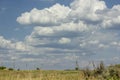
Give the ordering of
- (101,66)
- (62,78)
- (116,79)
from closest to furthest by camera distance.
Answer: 1. (116,79)
2. (62,78)
3. (101,66)

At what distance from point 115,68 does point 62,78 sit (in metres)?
5.12

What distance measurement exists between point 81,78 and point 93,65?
2.69 m

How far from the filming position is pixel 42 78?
30.2 meters

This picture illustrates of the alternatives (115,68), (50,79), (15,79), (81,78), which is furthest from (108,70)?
(15,79)

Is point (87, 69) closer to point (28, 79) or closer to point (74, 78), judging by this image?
point (74, 78)

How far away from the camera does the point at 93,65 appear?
32.5 meters

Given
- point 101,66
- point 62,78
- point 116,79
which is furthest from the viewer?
point 101,66

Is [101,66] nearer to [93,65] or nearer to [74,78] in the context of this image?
[93,65]

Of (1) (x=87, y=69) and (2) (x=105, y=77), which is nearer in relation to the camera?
(2) (x=105, y=77)

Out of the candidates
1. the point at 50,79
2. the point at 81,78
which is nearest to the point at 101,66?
the point at 81,78

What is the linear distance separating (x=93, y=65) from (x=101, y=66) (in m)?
0.77

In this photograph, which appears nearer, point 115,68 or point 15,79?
point 15,79

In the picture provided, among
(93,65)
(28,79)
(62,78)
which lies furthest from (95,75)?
(28,79)

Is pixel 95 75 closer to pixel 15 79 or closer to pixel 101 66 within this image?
pixel 101 66
